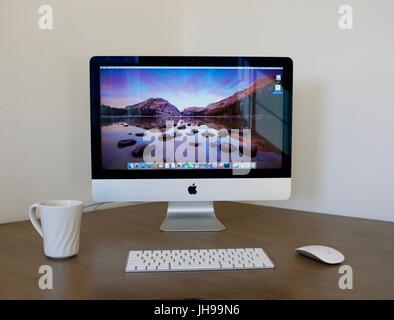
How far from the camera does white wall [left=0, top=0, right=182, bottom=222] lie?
1.37 metres

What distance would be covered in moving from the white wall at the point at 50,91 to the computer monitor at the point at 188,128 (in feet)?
0.84

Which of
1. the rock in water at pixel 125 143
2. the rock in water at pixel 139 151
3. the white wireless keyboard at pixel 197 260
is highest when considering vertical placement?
the rock in water at pixel 125 143

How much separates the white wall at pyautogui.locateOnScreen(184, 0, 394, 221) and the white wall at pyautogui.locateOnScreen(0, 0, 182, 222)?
52 centimetres

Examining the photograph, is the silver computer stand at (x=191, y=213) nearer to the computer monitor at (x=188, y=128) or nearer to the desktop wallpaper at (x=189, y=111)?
the computer monitor at (x=188, y=128)

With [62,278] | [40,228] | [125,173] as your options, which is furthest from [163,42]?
[62,278]

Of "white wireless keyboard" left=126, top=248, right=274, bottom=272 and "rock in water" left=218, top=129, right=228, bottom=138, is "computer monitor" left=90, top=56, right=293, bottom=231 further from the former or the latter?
"white wireless keyboard" left=126, top=248, right=274, bottom=272

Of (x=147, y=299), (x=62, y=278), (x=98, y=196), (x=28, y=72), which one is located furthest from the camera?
(x=28, y=72)

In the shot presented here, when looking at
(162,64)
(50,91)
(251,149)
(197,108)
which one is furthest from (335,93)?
(50,91)

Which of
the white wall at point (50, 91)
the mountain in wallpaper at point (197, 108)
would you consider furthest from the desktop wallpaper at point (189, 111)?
the white wall at point (50, 91)

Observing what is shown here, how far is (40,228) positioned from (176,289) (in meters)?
0.44

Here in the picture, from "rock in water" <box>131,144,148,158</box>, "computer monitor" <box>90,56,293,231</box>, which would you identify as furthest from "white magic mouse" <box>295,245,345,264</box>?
"rock in water" <box>131,144,148,158</box>

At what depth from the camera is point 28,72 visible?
55.5 inches

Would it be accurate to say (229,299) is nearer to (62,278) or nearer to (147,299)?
(147,299)

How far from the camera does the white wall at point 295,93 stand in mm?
1388
